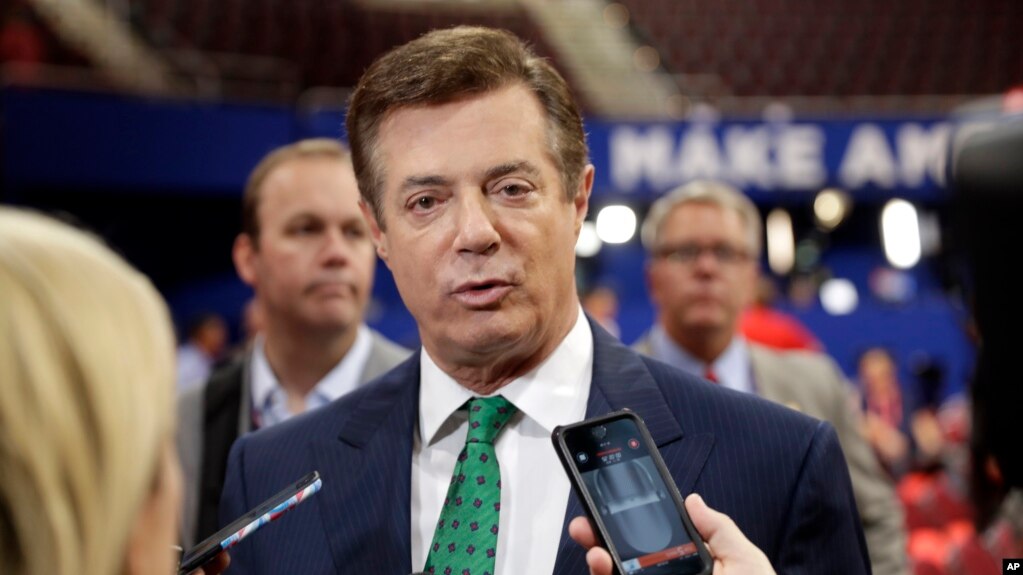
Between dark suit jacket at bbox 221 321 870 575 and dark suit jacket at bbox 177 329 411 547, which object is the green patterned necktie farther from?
dark suit jacket at bbox 177 329 411 547

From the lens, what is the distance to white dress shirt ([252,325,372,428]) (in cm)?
305

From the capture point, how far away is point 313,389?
310cm

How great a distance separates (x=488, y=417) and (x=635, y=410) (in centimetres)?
26

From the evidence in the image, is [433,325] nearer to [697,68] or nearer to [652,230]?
[652,230]

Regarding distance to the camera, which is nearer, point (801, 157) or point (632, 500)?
point (632, 500)

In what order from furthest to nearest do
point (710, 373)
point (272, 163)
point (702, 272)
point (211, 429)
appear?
point (702, 272) → point (710, 373) → point (272, 163) → point (211, 429)

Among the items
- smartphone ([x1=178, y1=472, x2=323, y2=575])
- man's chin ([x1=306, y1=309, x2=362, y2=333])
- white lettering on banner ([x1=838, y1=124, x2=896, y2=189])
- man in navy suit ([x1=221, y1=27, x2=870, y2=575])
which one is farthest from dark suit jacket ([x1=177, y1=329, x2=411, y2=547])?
white lettering on banner ([x1=838, y1=124, x2=896, y2=189])

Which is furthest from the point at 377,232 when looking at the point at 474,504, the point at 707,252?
the point at 707,252

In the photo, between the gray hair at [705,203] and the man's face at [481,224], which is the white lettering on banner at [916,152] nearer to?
the gray hair at [705,203]

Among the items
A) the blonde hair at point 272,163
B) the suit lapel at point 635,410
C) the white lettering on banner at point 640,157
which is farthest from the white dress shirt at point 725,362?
Answer: the white lettering on banner at point 640,157

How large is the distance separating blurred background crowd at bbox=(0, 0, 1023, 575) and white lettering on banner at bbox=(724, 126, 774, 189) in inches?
0.9

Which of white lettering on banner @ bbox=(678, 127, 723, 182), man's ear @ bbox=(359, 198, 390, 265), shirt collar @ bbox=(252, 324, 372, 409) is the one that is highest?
white lettering on banner @ bbox=(678, 127, 723, 182)

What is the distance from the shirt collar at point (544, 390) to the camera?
6.03 ft

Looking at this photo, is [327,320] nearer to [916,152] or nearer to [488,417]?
[488,417]
